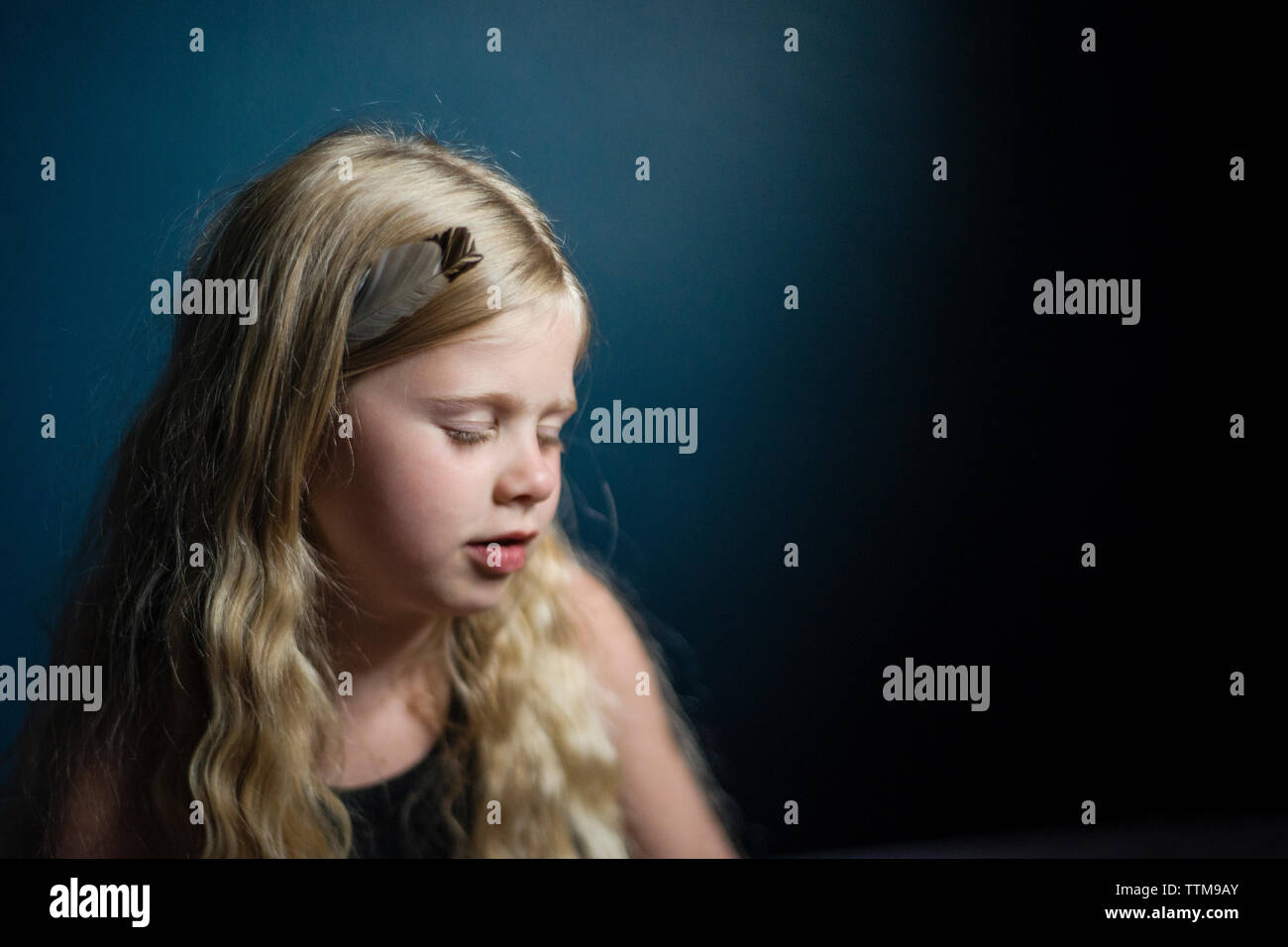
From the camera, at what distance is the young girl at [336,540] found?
4.25 feet

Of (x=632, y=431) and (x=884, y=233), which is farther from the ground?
(x=884, y=233)

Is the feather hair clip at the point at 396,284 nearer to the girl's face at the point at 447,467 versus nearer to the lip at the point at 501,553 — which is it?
the girl's face at the point at 447,467

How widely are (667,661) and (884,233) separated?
28.0 inches

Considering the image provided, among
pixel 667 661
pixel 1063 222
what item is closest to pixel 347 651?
pixel 667 661

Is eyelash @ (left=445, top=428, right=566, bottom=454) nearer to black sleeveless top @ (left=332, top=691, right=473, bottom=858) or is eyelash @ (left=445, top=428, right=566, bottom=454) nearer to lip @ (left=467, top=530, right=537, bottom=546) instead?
lip @ (left=467, top=530, right=537, bottom=546)

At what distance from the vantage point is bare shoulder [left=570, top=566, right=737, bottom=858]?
1484 mm

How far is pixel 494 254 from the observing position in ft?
4.33

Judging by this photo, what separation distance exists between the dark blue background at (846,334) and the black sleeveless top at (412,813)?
1.18ft

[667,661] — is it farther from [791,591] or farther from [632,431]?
[632,431]

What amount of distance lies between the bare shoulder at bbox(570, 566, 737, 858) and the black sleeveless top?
0.23 m
